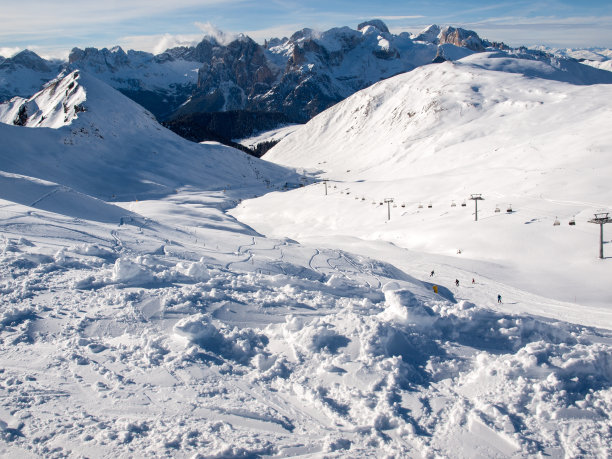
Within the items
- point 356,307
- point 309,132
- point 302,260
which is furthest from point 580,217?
point 309,132

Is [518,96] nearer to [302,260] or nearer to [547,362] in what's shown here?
Result: [302,260]

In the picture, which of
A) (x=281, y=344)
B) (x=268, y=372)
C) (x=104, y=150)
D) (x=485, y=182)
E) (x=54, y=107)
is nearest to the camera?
(x=268, y=372)

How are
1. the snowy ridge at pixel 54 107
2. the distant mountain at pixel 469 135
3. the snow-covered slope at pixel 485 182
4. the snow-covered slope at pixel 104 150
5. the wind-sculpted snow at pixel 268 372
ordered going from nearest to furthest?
the wind-sculpted snow at pixel 268 372 → the snow-covered slope at pixel 485 182 → the distant mountain at pixel 469 135 → the snow-covered slope at pixel 104 150 → the snowy ridge at pixel 54 107

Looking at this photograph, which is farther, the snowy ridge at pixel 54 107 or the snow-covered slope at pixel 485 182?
the snowy ridge at pixel 54 107

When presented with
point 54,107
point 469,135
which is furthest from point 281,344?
point 54,107

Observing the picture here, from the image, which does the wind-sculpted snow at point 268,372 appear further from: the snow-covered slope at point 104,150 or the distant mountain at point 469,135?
the snow-covered slope at point 104,150

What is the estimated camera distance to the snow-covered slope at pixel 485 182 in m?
31.2

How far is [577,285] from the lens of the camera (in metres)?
26.2

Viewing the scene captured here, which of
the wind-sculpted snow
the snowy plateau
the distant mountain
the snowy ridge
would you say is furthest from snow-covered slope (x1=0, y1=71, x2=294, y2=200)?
the wind-sculpted snow

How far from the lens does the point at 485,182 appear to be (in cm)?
4981

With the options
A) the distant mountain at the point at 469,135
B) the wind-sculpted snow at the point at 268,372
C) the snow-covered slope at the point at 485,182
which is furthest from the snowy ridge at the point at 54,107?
the wind-sculpted snow at the point at 268,372

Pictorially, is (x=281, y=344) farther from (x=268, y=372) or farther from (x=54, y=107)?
(x=54, y=107)

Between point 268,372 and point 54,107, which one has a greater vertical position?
point 54,107

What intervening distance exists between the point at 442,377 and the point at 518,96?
348ft
